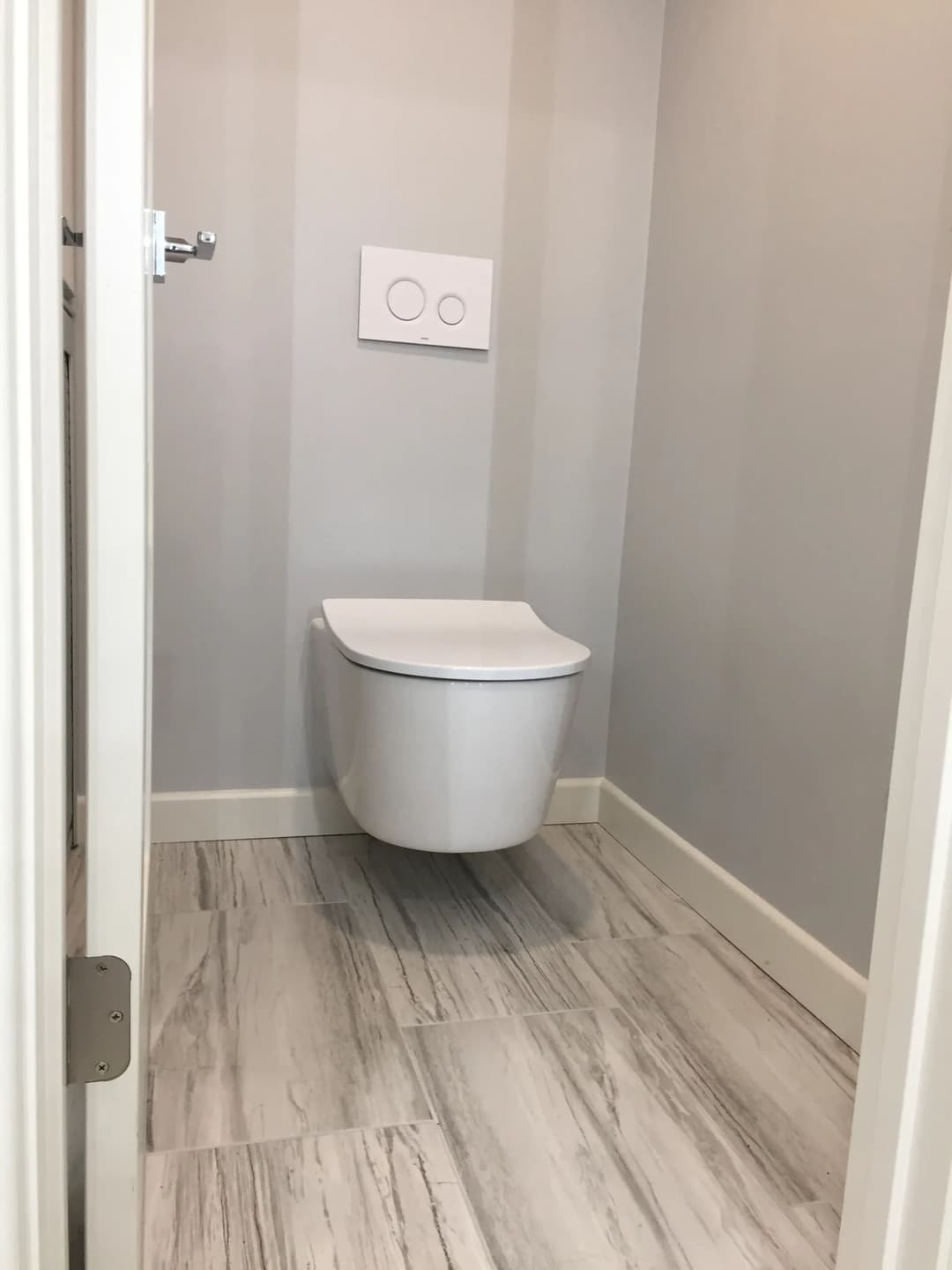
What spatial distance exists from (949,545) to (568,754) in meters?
1.39

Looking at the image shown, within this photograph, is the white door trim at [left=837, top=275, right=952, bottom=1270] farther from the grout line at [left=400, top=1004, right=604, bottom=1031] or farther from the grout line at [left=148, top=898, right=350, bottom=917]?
the grout line at [left=148, top=898, right=350, bottom=917]

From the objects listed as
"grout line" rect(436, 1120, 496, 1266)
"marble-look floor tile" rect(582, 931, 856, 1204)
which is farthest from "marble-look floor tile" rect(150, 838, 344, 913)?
"grout line" rect(436, 1120, 496, 1266)

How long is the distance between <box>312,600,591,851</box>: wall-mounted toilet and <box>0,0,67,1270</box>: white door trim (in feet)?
2.38

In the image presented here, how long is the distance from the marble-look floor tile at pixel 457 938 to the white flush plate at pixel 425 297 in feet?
3.12

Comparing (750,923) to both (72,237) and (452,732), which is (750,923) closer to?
(452,732)

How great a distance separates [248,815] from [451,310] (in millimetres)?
1009

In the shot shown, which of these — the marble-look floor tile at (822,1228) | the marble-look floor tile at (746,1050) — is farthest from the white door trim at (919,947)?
the marble-look floor tile at (746,1050)

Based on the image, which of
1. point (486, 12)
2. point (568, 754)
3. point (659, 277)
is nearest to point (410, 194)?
point (486, 12)

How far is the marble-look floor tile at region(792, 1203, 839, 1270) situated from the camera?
945 millimetres

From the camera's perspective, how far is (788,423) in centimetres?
144

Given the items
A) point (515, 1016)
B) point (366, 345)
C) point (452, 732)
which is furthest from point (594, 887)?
point (366, 345)

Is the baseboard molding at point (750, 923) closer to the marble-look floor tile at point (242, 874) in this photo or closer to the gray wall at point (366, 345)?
the gray wall at point (366, 345)

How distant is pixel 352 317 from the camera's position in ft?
5.83

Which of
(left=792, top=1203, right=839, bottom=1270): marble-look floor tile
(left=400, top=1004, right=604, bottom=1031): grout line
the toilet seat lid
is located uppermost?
the toilet seat lid
